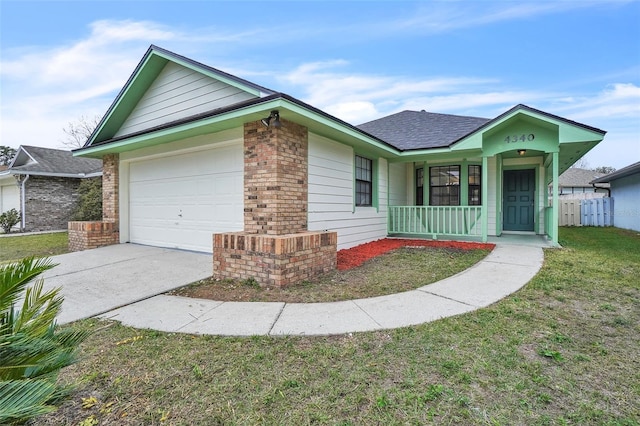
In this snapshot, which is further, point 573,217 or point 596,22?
point 573,217

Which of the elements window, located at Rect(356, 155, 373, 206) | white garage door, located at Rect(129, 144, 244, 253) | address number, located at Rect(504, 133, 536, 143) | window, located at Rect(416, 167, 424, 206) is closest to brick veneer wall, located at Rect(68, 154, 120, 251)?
white garage door, located at Rect(129, 144, 244, 253)

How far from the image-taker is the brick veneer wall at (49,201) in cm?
1506

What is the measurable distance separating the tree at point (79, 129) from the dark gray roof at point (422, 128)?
27050 millimetres

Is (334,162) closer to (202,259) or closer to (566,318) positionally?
(202,259)

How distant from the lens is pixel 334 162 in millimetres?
7539

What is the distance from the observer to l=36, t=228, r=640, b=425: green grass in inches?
80.4

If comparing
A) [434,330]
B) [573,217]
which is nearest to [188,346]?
[434,330]

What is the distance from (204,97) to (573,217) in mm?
19049

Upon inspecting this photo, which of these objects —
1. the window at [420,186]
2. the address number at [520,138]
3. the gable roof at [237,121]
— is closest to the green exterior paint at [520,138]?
the address number at [520,138]

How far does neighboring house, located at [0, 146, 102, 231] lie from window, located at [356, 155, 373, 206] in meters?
13.9

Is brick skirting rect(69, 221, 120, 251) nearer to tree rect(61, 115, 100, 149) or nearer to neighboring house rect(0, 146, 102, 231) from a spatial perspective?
neighboring house rect(0, 146, 102, 231)

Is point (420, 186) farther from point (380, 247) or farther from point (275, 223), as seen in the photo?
point (275, 223)

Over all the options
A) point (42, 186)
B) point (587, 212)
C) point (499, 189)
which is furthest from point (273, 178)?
point (587, 212)

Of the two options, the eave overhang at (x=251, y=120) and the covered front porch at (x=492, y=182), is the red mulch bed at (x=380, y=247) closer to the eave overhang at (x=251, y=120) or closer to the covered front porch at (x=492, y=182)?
the covered front porch at (x=492, y=182)
